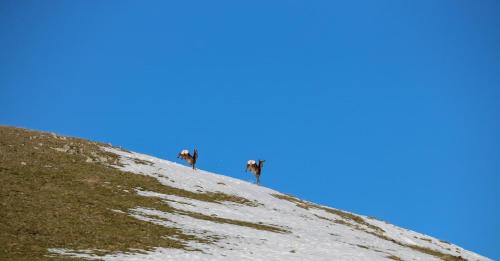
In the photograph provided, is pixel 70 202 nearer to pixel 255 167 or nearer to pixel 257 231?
pixel 257 231

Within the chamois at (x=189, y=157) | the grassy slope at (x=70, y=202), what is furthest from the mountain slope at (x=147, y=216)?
the chamois at (x=189, y=157)

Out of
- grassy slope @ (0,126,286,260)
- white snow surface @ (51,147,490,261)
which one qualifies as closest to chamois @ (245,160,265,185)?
white snow surface @ (51,147,490,261)

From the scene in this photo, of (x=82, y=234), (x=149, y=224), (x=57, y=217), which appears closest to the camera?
(x=82, y=234)

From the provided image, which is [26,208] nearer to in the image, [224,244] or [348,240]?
[224,244]

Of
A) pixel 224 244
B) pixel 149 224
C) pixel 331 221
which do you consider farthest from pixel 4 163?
pixel 331 221

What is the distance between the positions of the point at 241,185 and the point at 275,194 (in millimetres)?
4045

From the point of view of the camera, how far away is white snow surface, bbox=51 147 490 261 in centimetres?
2658

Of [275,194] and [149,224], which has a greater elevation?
[275,194]

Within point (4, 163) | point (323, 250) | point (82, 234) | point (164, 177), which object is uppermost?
point (164, 177)

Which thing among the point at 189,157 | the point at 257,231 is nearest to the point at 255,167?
the point at 189,157

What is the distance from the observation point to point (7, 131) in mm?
49062

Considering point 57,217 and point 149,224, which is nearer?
point 57,217

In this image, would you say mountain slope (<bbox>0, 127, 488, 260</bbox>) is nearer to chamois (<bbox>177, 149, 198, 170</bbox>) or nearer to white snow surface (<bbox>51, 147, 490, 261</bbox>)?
white snow surface (<bbox>51, 147, 490, 261</bbox>)

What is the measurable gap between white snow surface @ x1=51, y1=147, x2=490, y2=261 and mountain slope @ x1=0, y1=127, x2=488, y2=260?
98 millimetres
